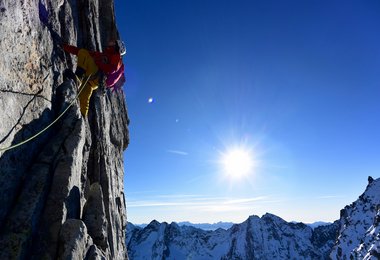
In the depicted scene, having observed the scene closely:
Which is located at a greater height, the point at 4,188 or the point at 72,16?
the point at 72,16

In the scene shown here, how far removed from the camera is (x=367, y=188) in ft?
618

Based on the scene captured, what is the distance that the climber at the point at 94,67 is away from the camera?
12.9 metres

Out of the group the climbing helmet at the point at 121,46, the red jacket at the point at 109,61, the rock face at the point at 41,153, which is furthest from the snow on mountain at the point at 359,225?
the rock face at the point at 41,153

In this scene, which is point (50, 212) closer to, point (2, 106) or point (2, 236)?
point (2, 236)

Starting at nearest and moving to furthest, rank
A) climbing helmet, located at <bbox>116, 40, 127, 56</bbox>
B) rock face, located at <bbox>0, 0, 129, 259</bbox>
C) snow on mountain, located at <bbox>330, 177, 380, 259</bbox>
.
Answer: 1. rock face, located at <bbox>0, 0, 129, 259</bbox>
2. climbing helmet, located at <bbox>116, 40, 127, 56</bbox>
3. snow on mountain, located at <bbox>330, 177, 380, 259</bbox>

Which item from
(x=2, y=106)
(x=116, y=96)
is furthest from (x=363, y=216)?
(x=2, y=106)

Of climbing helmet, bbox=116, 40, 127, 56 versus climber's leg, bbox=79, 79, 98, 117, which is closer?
climber's leg, bbox=79, 79, 98, 117

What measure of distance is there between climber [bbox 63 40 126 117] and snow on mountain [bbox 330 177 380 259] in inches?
5603

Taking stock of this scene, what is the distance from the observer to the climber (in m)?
12.9

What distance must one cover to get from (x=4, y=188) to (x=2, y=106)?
5.85 feet

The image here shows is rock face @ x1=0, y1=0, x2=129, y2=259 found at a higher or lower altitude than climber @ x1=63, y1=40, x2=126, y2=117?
lower

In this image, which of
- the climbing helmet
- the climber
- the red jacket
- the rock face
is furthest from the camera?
the climbing helmet

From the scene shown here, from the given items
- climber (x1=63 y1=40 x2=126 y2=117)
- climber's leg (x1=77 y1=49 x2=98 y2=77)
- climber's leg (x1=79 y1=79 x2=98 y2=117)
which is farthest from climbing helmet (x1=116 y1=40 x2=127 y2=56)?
climber's leg (x1=79 y1=79 x2=98 y2=117)

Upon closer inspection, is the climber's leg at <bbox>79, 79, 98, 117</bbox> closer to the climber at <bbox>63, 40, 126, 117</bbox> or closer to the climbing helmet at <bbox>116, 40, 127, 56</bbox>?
the climber at <bbox>63, 40, 126, 117</bbox>
